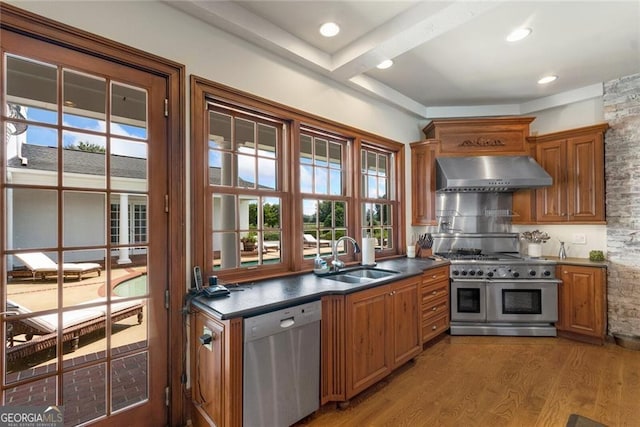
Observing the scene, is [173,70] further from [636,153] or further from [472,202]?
[636,153]

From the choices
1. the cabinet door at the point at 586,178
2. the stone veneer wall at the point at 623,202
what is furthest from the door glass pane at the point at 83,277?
the stone veneer wall at the point at 623,202

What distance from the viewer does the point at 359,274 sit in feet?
9.77

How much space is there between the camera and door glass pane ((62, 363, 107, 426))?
1659mm

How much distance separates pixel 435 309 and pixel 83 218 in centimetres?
325

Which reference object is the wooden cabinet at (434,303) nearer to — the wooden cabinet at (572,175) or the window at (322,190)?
the window at (322,190)

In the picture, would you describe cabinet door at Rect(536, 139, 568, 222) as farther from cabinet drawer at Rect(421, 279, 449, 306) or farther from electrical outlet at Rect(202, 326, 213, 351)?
electrical outlet at Rect(202, 326, 213, 351)

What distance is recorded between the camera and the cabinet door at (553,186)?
3604mm

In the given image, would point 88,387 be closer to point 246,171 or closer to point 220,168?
point 220,168

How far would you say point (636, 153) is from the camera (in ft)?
10.5

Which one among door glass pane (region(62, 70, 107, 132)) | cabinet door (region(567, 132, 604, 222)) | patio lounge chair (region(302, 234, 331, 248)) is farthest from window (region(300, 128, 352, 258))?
cabinet door (region(567, 132, 604, 222))

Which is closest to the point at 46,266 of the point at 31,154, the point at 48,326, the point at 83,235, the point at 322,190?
the point at 83,235

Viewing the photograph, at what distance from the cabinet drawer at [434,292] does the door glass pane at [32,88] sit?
10.6 feet

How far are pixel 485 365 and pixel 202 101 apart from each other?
3.38 metres

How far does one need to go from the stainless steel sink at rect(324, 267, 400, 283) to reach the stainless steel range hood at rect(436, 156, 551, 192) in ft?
4.89
